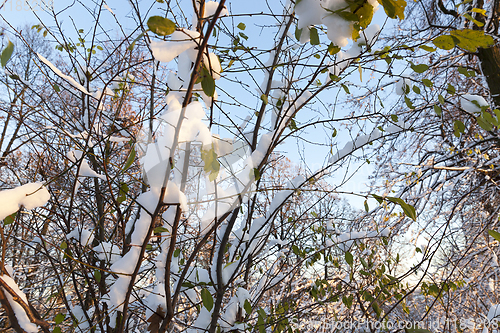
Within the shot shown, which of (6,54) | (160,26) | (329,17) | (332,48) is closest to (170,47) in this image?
(160,26)

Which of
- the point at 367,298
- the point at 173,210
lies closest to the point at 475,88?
the point at 367,298

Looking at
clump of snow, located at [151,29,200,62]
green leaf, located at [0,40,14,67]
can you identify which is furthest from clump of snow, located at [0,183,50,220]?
clump of snow, located at [151,29,200,62]

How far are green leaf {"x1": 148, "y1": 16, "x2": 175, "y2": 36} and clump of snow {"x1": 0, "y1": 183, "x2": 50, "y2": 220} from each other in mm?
543

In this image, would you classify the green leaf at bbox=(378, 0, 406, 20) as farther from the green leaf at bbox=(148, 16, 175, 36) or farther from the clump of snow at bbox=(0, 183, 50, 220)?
the clump of snow at bbox=(0, 183, 50, 220)

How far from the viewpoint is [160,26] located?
488mm

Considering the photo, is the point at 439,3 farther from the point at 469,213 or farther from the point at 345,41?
the point at 345,41

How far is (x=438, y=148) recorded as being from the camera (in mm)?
4430

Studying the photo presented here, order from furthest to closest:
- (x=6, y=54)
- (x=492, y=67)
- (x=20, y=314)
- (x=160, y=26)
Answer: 1. (x=492, y=67)
2. (x=6, y=54)
3. (x=20, y=314)
4. (x=160, y=26)

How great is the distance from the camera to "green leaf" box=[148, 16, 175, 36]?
19.0 inches

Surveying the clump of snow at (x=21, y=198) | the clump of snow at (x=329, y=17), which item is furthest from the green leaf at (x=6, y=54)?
the clump of snow at (x=329, y=17)

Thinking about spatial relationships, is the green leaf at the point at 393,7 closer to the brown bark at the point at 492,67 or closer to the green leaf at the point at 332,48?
the green leaf at the point at 332,48

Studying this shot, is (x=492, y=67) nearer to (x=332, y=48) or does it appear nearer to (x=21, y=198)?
(x=332, y=48)

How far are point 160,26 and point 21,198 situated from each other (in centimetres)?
59

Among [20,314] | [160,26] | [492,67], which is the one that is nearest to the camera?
[160,26]
